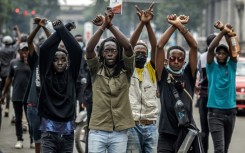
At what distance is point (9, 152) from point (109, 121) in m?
5.33

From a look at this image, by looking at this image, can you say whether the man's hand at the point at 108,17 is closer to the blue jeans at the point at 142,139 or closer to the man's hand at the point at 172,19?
the man's hand at the point at 172,19

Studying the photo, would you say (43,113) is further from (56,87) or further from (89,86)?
(89,86)

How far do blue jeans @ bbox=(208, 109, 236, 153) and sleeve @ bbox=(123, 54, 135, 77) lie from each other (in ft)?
8.82

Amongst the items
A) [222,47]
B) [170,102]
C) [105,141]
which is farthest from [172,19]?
[222,47]

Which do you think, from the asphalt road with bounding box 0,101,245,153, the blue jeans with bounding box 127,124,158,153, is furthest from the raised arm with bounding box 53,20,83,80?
the asphalt road with bounding box 0,101,245,153

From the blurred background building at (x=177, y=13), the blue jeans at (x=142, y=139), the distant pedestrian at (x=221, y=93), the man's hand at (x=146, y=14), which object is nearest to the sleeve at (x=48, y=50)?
the man's hand at (x=146, y=14)

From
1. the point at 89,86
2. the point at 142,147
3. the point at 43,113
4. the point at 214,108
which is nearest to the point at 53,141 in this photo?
the point at 43,113

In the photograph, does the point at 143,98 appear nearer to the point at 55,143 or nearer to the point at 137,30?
the point at 137,30

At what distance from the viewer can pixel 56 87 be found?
28.0ft

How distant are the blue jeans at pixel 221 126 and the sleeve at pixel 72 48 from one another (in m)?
2.62

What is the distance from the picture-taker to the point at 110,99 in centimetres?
800

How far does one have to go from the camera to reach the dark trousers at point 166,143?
8.50 m

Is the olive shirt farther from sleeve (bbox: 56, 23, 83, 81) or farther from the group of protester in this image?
sleeve (bbox: 56, 23, 83, 81)

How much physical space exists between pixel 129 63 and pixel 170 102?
2.29 ft
